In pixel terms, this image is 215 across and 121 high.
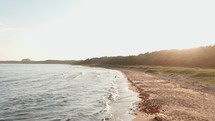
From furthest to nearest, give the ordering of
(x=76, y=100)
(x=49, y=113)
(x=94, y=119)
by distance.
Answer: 1. (x=76, y=100)
2. (x=49, y=113)
3. (x=94, y=119)

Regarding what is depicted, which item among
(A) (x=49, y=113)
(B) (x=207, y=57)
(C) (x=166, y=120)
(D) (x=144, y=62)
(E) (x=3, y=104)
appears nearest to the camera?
(C) (x=166, y=120)

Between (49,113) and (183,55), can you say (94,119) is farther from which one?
(183,55)

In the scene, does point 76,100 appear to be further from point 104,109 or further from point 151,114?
point 151,114

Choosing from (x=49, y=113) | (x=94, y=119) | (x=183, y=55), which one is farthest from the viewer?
(x=183, y=55)

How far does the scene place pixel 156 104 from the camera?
88.4ft

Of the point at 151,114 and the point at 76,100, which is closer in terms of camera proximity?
the point at 151,114

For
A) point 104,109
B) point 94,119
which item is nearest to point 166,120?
point 94,119

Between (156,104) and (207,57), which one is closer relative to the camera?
(156,104)

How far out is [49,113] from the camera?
2391 cm

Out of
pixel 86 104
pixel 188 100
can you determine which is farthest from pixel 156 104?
pixel 86 104

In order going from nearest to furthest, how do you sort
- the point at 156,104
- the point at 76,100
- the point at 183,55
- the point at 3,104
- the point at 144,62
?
the point at 156,104 → the point at 3,104 → the point at 76,100 → the point at 183,55 → the point at 144,62

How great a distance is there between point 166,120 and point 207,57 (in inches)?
3616

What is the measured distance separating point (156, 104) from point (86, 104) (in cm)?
702

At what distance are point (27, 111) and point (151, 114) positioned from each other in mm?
10603
